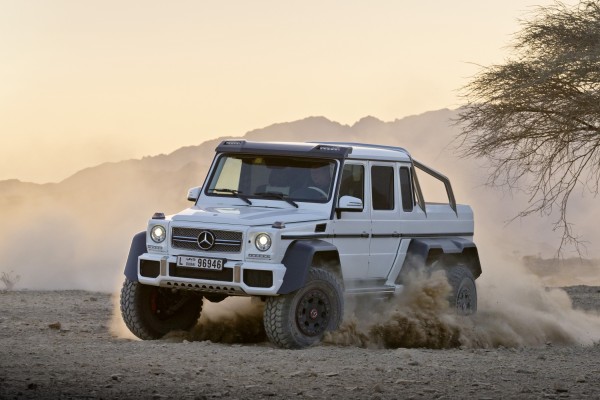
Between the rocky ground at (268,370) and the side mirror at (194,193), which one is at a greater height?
the side mirror at (194,193)

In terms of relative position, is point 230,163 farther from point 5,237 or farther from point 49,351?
point 5,237

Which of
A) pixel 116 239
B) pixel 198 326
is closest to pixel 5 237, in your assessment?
pixel 116 239

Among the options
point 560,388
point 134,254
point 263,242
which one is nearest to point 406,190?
point 263,242

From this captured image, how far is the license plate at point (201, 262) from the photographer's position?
12820 millimetres

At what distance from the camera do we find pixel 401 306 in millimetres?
14555

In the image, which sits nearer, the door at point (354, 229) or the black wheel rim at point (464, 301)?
the door at point (354, 229)

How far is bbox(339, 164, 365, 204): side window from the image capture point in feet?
45.2

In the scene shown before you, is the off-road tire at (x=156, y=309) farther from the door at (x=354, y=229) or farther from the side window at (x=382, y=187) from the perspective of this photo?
the side window at (x=382, y=187)

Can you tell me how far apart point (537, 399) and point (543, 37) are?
1264cm

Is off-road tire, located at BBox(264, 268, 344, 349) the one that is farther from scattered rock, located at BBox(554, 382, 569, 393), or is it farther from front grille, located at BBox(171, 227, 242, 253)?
scattered rock, located at BBox(554, 382, 569, 393)

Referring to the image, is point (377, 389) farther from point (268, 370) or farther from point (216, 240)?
point (216, 240)

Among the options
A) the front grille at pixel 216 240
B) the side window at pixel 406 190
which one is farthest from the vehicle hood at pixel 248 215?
the side window at pixel 406 190

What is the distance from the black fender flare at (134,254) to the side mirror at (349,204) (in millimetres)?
2209

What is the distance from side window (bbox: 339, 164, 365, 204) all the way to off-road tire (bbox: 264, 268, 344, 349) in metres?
1.10
